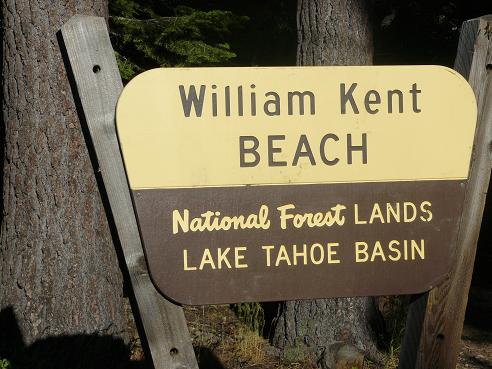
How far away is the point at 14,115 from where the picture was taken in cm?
491

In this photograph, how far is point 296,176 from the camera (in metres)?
2.54

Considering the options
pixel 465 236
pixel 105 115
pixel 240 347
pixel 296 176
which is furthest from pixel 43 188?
pixel 465 236

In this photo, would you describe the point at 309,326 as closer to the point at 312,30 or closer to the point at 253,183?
the point at 312,30

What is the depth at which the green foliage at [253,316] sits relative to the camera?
5918mm

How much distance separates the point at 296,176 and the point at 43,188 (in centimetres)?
277

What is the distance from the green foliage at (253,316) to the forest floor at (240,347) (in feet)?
0.19

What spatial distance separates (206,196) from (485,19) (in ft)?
4.14

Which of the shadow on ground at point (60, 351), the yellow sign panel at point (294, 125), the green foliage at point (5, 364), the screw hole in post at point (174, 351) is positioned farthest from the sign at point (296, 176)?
the shadow on ground at point (60, 351)

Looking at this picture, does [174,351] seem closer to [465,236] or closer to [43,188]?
[465,236]

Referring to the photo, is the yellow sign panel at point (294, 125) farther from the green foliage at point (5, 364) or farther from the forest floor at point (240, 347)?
the forest floor at point (240, 347)

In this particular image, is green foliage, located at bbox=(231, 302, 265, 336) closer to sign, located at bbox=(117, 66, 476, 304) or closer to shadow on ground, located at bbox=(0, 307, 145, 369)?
shadow on ground, located at bbox=(0, 307, 145, 369)

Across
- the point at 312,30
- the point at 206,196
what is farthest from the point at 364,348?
the point at 206,196

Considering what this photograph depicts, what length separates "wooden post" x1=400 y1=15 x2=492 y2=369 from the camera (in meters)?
2.75

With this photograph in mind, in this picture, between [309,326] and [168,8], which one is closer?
[309,326]
